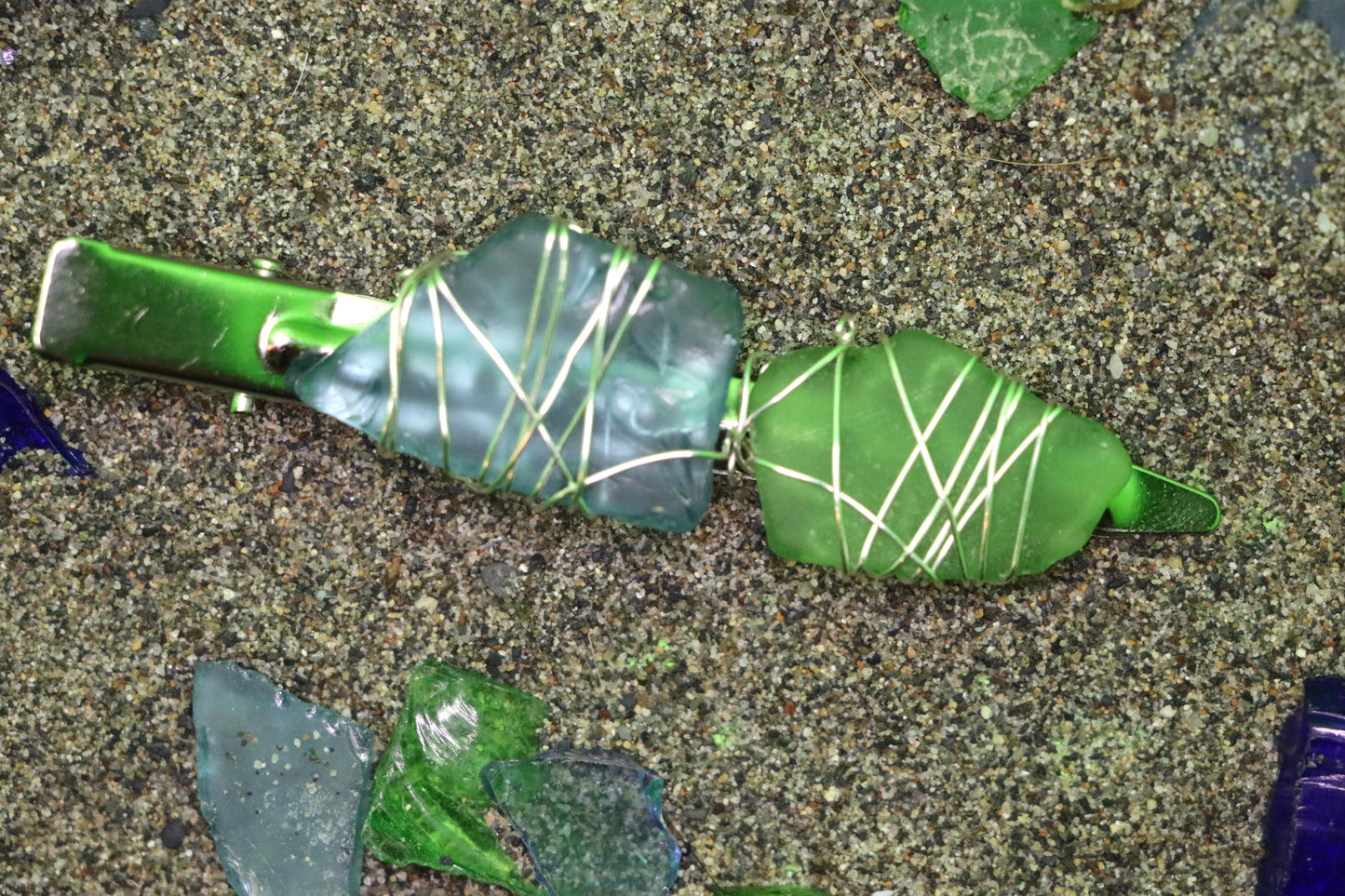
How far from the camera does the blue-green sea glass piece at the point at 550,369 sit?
60 centimetres

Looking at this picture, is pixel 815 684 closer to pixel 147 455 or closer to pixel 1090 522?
pixel 1090 522

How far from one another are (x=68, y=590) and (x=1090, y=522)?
678 millimetres

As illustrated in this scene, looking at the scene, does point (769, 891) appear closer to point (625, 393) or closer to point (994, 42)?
point (625, 393)

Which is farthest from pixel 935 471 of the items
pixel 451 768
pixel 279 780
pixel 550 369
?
pixel 279 780

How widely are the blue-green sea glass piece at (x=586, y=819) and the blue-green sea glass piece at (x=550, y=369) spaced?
188 mm

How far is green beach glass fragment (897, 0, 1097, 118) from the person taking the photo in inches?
25.7

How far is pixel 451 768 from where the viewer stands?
2.19 ft

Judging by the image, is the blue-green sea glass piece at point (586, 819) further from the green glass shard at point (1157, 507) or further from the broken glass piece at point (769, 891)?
the green glass shard at point (1157, 507)

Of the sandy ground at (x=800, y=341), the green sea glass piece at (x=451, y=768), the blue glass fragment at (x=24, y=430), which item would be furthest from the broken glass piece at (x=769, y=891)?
the blue glass fragment at (x=24, y=430)

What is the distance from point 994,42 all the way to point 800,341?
233 millimetres

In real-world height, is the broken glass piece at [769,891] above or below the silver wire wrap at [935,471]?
below

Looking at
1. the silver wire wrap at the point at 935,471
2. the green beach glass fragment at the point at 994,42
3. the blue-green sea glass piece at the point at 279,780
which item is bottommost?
the blue-green sea glass piece at the point at 279,780

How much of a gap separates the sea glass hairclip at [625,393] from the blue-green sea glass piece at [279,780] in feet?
0.67

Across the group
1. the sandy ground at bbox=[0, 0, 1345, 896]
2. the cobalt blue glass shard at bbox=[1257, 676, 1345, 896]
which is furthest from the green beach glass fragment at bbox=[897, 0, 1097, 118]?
the cobalt blue glass shard at bbox=[1257, 676, 1345, 896]
